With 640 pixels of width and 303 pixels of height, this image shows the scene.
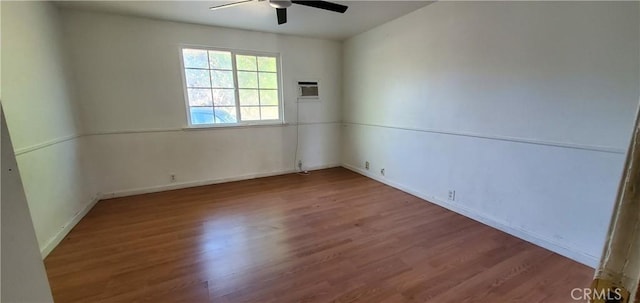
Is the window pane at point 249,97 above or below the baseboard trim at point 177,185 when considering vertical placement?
above

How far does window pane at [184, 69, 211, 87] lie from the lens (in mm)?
3764

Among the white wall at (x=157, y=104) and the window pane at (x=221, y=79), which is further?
the window pane at (x=221, y=79)

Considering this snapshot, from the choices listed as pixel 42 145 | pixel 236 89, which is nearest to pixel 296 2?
pixel 236 89

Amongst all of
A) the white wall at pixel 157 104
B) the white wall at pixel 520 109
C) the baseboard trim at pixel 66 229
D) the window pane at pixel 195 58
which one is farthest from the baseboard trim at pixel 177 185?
the white wall at pixel 520 109

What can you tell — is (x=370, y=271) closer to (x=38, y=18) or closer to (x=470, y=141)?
(x=470, y=141)

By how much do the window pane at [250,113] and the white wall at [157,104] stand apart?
0.61 feet

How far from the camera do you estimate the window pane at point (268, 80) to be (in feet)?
14.1

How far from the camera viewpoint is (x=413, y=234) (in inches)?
98.7

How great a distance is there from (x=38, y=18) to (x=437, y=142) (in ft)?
14.4

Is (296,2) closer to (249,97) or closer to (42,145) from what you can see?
(249,97)

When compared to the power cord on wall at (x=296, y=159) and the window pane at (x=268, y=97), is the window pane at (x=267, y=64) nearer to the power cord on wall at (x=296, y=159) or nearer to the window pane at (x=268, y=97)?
the window pane at (x=268, y=97)

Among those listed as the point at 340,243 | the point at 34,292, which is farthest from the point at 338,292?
the point at 34,292

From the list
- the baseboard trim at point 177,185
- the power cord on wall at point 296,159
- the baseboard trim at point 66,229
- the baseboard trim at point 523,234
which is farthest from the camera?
the power cord on wall at point 296,159

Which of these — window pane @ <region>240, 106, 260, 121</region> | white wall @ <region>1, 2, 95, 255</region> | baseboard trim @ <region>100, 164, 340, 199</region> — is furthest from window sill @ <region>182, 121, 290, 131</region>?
white wall @ <region>1, 2, 95, 255</region>
